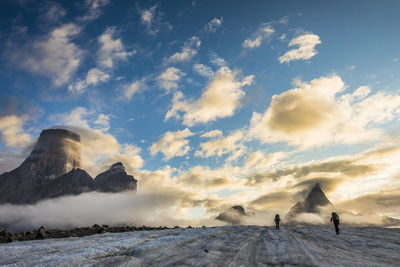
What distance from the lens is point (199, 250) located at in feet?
46.0

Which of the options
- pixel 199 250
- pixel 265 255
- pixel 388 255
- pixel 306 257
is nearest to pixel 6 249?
pixel 199 250

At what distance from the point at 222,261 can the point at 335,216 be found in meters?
22.7

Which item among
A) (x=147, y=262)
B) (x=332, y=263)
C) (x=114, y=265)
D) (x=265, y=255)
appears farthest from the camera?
(x=265, y=255)

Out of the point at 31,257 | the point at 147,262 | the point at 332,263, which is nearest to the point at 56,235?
the point at 31,257

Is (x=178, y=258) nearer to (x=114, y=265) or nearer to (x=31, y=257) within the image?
(x=114, y=265)

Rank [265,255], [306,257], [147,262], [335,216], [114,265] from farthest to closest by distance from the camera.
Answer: [335,216] < [265,255] < [306,257] < [147,262] < [114,265]

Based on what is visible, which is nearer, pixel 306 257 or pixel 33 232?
pixel 306 257

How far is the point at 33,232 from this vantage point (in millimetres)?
17641

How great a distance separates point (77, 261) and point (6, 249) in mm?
4102

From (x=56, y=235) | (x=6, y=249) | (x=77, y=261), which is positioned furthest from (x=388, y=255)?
(x=56, y=235)

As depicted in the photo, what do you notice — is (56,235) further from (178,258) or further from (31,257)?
(178,258)

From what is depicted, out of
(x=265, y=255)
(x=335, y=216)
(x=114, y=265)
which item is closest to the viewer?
(x=114, y=265)

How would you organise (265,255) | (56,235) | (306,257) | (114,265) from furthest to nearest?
(56,235)
(265,255)
(306,257)
(114,265)

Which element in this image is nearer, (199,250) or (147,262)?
(147,262)
